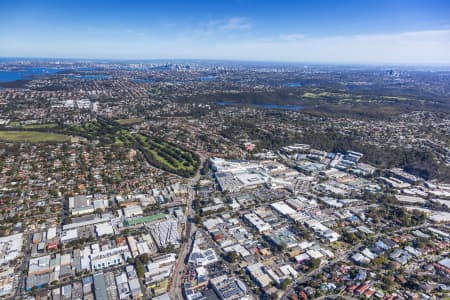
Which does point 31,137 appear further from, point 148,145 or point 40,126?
point 148,145

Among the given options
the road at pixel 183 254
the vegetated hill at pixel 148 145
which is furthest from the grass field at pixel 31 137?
the road at pixel 183 254

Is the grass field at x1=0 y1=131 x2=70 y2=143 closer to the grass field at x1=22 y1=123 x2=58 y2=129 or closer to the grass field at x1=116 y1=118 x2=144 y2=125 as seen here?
the grass field at x1=22 y1=123 x2=58 y2=129

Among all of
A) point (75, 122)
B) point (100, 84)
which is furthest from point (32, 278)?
point (100, 84)

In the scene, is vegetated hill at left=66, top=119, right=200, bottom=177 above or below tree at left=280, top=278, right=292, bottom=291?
above

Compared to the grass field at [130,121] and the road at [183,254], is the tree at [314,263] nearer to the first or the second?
the road at [183,254]

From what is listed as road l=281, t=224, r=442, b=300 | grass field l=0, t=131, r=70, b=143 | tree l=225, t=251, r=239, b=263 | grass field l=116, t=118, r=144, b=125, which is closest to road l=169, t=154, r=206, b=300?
tree l=225, t=251, r=239, b=263

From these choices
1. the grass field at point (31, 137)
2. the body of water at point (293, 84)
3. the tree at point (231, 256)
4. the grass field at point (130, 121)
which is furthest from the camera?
the body of water at point (293, 84)

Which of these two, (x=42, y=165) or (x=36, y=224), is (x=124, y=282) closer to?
(x=36, y=224)

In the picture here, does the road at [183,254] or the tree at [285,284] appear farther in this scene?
the tree at [285,284]

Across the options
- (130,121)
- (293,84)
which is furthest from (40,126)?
(293,84)

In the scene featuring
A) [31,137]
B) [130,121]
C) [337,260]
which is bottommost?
[337,260]
